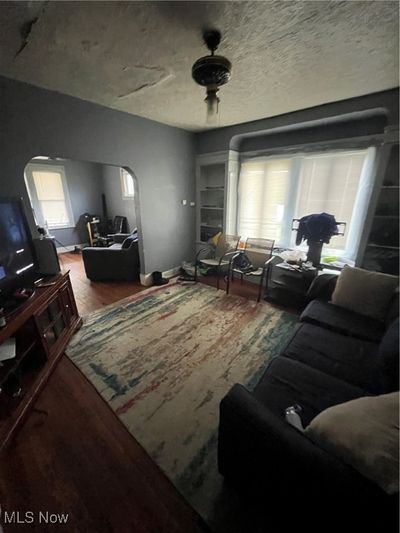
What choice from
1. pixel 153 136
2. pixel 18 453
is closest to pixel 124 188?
pixel 153 136

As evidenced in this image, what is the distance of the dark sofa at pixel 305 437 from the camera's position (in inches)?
25.3

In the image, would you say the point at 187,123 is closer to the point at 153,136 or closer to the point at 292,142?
the point at 153,136

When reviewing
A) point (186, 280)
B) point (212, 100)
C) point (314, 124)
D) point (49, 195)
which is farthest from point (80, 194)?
point (314, 124)

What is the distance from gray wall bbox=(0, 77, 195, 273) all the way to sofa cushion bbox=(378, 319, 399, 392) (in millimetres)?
3172

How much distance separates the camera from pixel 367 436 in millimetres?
695

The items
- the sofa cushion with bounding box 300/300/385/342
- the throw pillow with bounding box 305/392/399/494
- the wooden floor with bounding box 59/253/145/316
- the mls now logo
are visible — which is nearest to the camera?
the throw pillow with bounding box 305/392/399/494

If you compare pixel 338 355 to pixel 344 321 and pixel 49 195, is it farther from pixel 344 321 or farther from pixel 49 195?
pixel 49 195

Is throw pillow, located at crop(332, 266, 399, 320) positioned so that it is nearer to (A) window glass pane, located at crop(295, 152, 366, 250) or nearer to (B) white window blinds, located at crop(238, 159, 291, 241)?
(A) window glass pane, located at crop(295, 152, 366, 250)

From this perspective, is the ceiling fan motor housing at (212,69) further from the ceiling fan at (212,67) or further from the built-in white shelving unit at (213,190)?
the built-in white shelving unit at (213,190)

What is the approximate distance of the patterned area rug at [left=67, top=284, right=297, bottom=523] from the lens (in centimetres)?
133

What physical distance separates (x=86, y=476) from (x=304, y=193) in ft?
12.6

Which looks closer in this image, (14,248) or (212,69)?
(212,69)

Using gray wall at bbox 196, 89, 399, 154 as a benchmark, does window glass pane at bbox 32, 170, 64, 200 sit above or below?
below

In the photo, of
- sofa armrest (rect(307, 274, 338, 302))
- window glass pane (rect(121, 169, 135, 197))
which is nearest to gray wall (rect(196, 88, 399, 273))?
sofa armrest (rect(307, 274, 338, 302))
